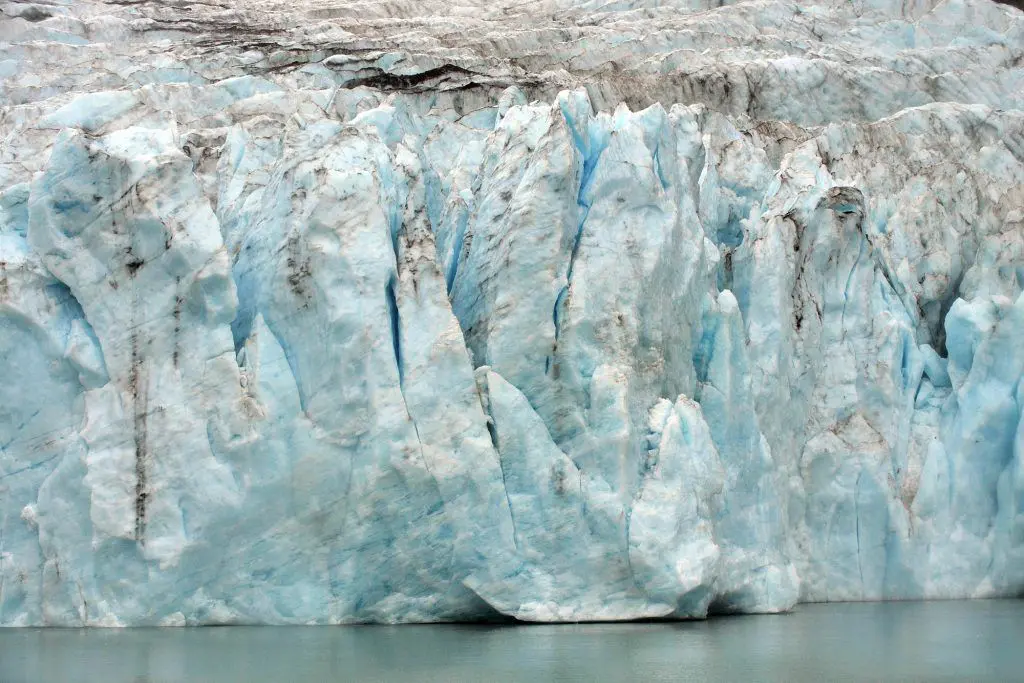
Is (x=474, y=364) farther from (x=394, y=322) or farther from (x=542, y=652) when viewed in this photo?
(x=542, y=652)

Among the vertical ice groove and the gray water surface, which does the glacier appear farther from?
the gray water surface

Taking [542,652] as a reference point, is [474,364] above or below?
above

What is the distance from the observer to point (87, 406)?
38.3 ft

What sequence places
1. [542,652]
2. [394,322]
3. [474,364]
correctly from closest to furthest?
1. [542,652]
2. [394,322]
3. [474,364]

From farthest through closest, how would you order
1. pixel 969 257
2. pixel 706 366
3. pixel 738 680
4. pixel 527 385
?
pixel 969 257 → pixel 706 366 → pixel 527 385 → pixel 738 680

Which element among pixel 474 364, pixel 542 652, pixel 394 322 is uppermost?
pixel 394 322

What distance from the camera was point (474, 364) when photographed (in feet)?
41.9

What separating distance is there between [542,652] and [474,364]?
375cm

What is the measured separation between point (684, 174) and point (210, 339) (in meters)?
5.59

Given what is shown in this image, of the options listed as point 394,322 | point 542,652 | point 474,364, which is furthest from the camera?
point 474,364

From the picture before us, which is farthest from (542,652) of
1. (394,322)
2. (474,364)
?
(394,322)

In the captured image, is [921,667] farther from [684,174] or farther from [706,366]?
[684,174]

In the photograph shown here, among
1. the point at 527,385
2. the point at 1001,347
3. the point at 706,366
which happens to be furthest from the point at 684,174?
the point at 1001,347

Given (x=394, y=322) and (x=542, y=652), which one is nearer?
(x=542, y=652)
